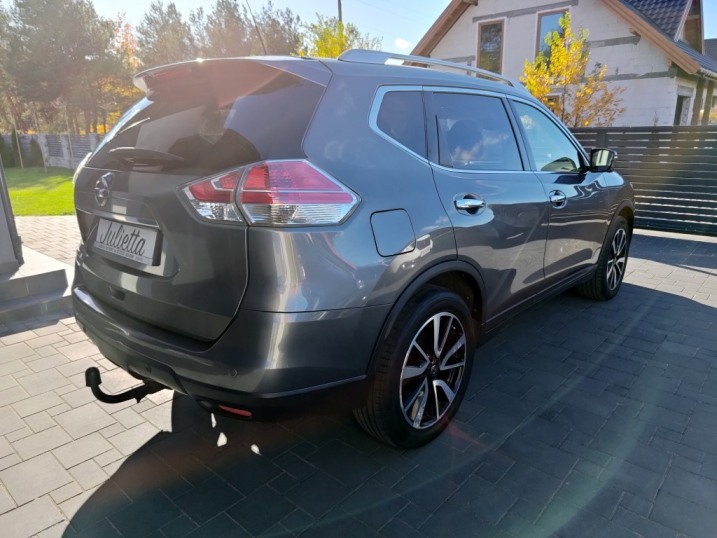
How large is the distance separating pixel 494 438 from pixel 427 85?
186 cm

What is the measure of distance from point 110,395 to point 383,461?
4.39ft

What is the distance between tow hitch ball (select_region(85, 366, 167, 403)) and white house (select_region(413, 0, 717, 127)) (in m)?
17.3

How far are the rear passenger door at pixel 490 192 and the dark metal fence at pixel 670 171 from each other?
6620 mm

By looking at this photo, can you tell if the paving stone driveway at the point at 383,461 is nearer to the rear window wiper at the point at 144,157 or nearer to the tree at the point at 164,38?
the rear window wiper at the point at 144,157

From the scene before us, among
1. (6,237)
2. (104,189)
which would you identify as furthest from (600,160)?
(6,237)

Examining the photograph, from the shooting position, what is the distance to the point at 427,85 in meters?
2.46

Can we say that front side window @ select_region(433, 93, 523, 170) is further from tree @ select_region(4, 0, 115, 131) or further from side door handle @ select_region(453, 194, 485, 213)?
tree @ select_region(4, 0, 115, 131)

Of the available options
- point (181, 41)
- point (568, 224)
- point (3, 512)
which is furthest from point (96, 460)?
point (181, 41)

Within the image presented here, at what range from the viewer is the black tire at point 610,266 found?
4426 millimetres

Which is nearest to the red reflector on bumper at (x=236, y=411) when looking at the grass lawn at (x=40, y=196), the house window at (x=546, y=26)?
the grass lawn at (x=40, y=196)

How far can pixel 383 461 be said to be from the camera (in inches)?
A: 94.6

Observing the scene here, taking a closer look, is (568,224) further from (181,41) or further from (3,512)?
(181,41)

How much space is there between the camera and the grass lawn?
9.42m

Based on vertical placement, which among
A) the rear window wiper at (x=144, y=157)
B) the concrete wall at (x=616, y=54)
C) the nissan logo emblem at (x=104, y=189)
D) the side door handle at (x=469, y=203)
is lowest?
the side door handle at (x=469, y=203)
